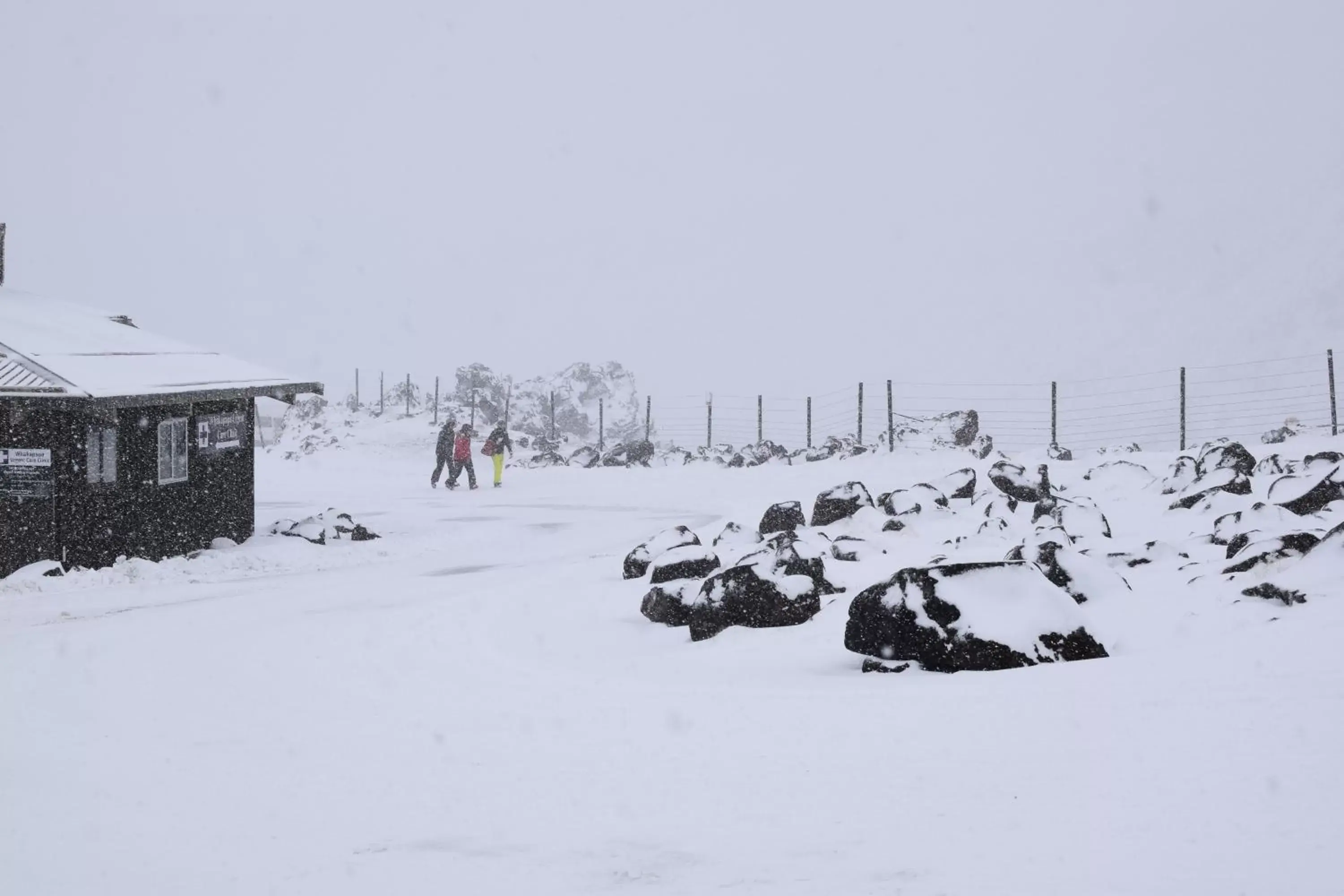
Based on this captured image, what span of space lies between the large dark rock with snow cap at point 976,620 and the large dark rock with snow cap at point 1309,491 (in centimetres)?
564

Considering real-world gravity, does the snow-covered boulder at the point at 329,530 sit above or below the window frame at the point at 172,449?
below

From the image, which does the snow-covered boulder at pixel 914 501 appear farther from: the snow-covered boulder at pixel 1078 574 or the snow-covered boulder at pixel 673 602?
the snow-covered boulder at pixel 673 602

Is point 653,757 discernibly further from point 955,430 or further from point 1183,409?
point 955,430

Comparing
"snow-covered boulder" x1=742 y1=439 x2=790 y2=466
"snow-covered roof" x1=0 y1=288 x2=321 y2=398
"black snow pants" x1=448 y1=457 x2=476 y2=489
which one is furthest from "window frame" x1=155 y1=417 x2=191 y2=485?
"snow-covered boulder" x1=742 y1=439 x2=790 y2=466

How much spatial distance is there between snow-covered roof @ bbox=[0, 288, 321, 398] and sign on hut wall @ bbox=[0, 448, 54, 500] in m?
1.02

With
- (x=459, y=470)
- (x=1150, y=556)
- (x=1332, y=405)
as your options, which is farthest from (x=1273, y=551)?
(x=459, y=470)

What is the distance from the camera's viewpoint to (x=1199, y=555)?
357 inches

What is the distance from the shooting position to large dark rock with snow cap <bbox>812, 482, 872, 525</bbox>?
13742mm

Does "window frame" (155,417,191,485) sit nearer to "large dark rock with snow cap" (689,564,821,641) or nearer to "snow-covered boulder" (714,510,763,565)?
"snow-covered boulder" (714,510,763,565)

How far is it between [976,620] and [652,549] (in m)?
5.39

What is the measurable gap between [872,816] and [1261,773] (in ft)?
4.58

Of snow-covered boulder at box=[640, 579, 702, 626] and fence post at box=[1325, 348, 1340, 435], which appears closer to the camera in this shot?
snow-covered boulder at box=[640, 579, 702, 626]

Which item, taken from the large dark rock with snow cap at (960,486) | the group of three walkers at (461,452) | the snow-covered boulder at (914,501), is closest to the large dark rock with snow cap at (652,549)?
the snow-covered boulder at (914,501)

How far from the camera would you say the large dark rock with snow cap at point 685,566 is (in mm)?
9367
